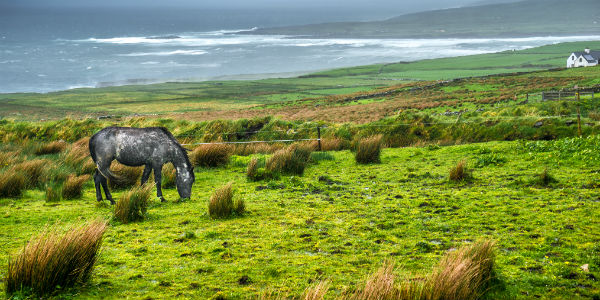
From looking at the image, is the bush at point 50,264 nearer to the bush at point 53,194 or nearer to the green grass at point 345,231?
the green grass at point 345,231

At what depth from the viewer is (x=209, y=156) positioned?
48.8ft

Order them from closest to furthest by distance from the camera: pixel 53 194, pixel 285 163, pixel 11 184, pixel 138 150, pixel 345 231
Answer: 1. pixel 345 231
2. pixel 138 150
3. pixel 53 194
4. pixel 11 184
5. pixel 285 163

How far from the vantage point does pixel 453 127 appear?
19.0m

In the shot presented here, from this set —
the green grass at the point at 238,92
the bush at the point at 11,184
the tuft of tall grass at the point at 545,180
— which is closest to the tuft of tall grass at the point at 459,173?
the tuft of tall grass at the point at 545,180

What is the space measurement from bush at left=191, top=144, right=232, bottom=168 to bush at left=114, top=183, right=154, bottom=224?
5896 millimetres

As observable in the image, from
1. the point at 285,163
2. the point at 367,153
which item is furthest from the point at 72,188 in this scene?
the point at 367,153

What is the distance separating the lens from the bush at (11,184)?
11.0 meters

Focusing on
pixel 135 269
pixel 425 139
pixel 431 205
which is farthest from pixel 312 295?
pixel 425 139

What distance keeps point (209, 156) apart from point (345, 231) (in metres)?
8.23

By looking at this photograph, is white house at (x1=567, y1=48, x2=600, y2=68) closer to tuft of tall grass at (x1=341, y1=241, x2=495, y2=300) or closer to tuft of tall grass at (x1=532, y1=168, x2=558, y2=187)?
tuft of tall grass at (x1=532, y1=168, x2=558, y2=187)

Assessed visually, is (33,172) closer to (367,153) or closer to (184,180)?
(184,180)

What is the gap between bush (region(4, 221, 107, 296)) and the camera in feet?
15.5

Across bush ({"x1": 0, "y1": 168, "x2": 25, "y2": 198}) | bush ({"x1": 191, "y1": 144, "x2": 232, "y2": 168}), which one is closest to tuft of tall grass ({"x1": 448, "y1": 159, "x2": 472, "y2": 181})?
bush ({"x1": 191, "y1": 144, "x2": 232, "y2": 168})

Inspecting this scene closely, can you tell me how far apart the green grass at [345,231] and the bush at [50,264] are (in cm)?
20
